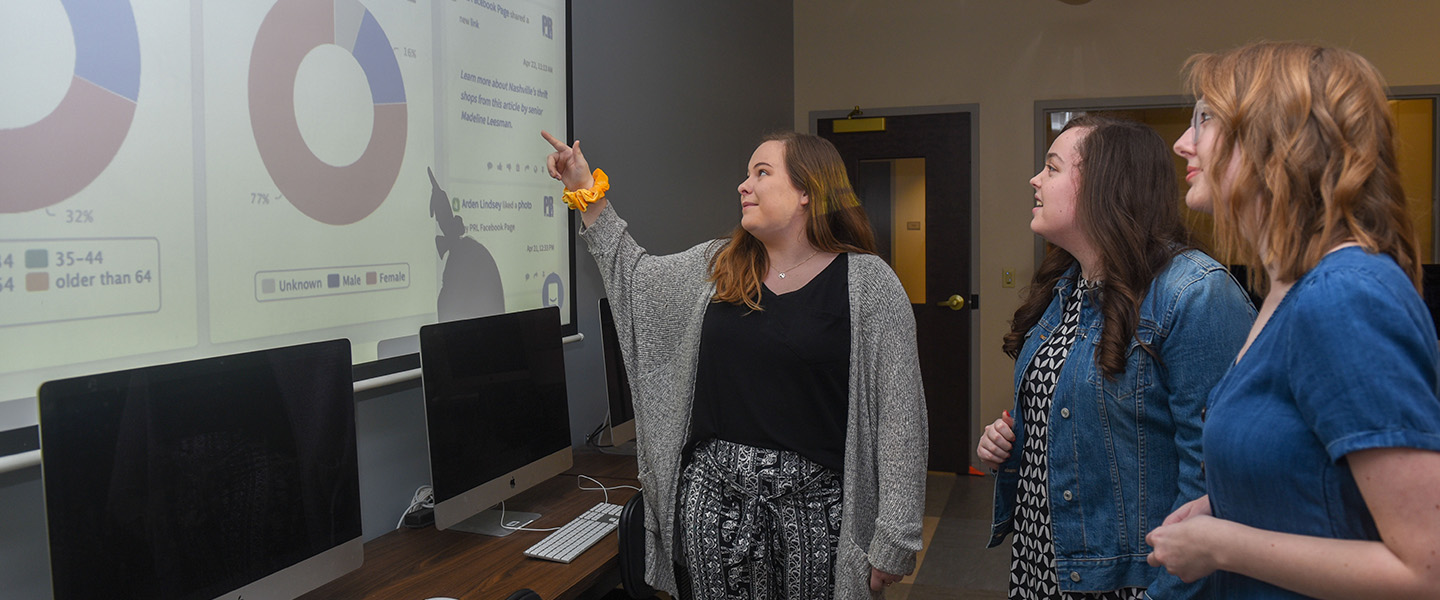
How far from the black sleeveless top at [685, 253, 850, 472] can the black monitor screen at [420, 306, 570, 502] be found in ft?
1.41

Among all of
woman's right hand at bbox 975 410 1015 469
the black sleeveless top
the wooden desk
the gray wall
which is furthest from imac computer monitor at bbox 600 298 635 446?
woman's right hand at bbox 975 410 1015 469

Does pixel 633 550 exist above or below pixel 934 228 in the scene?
below

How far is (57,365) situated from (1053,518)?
1.53m

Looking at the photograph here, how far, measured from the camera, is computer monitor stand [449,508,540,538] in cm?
190

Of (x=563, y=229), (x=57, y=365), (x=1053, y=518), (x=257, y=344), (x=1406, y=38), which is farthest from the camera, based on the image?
(x=1406, y=38)

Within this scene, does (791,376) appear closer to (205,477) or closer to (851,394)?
(851,394)

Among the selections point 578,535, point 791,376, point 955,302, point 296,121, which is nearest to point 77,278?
point 296,121

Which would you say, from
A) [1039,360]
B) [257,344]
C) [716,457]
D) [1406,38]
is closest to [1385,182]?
[1039,360]

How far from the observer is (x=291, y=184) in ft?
5.47

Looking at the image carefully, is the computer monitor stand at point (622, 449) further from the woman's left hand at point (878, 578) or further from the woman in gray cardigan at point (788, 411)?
the woman's left hand at point (878, 578)

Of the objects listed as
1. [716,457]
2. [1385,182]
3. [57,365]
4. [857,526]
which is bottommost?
[857,526]

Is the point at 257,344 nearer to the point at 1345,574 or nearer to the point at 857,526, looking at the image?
the point at 857,526

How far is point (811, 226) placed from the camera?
1864 mm

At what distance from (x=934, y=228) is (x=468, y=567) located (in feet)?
11.9
